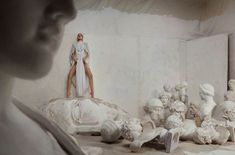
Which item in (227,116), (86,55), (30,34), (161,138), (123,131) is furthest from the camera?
(86,55)

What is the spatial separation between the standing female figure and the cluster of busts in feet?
1.30

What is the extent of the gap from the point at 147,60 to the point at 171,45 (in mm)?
214

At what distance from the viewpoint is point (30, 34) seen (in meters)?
0.26

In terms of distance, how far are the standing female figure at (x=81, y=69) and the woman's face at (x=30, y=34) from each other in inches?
64.3

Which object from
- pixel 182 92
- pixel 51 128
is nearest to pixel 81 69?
pixel 182 92

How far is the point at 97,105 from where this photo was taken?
5.66ft

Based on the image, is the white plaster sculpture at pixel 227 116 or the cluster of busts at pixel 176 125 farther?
the white plaster sculpture at pixel 227 116

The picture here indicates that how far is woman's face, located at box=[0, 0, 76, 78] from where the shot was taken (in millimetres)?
254

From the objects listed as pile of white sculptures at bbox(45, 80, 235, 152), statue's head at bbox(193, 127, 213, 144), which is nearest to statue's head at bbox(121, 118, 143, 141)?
pile of white sculptures at bbox(45, 80, 235, 152)

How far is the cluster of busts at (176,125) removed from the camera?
125cm

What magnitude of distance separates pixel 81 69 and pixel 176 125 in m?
0.81

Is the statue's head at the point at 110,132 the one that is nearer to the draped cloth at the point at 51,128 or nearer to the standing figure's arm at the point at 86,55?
→ the standing figure's arm at the point at 86,55

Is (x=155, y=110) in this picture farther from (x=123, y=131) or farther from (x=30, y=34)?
(x=30, y=34)

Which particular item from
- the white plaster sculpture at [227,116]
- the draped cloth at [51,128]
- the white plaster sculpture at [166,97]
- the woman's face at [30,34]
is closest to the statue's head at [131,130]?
the white plaster sculpture at [227,116]
